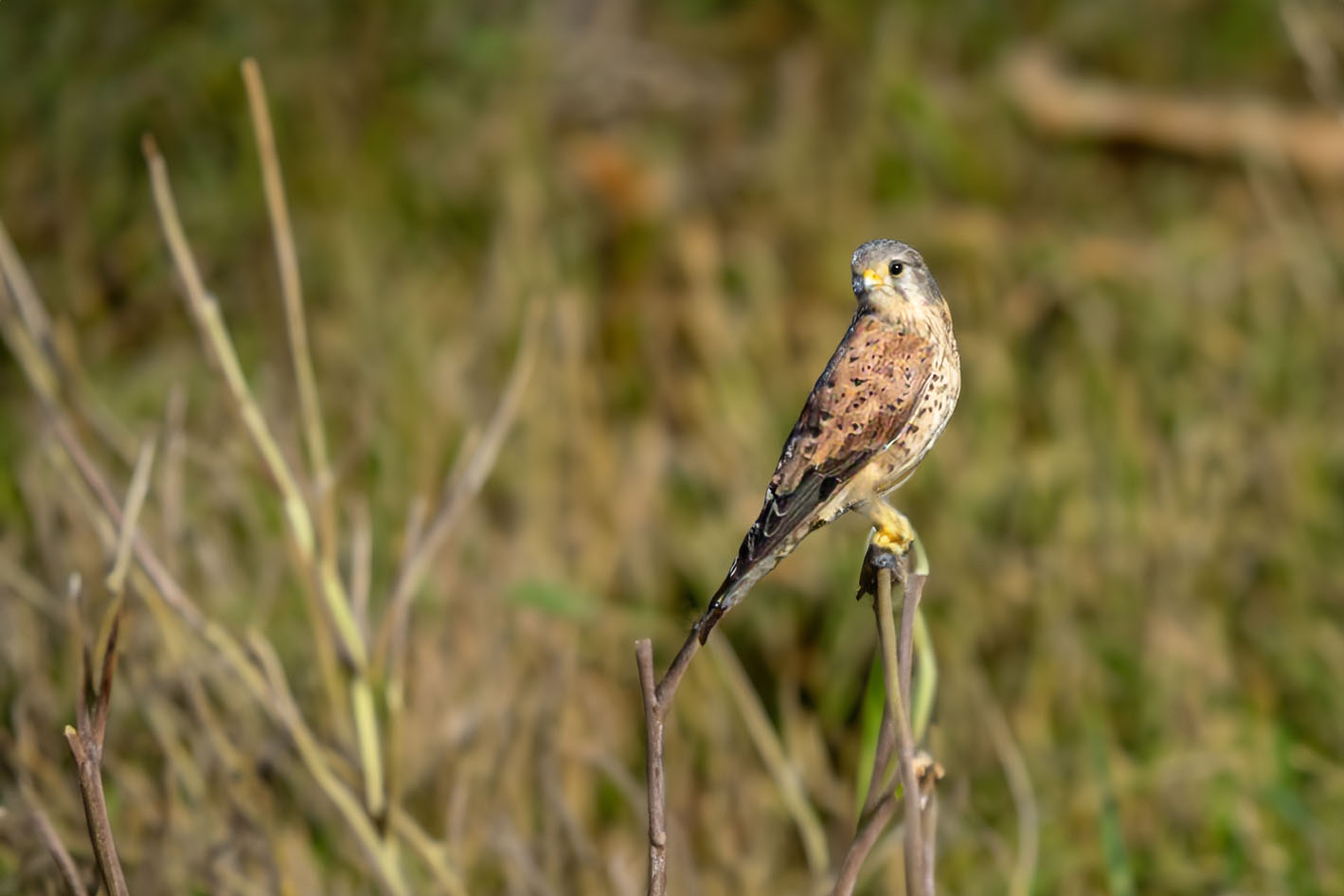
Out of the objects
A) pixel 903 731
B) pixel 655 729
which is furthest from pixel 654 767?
pixel 903 731

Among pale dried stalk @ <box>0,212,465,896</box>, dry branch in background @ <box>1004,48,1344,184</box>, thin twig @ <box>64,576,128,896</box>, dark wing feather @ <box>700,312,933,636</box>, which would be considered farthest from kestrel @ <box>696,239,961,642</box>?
dry branch in background @ <box>1004,48,1344,184</box>

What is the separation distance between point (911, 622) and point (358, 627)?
33.0 inches

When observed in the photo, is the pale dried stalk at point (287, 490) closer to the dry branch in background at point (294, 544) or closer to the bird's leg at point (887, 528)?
the dry branch in background at point (294, 544)

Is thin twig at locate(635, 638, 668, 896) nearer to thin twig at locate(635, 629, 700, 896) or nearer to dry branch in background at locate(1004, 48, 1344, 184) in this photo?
thin twig at locate(635, 629, 700, 896)

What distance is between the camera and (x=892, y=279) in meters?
0.78

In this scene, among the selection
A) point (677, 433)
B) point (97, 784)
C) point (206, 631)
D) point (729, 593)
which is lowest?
point (677, 433)

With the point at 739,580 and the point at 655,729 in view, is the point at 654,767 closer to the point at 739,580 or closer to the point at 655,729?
the point at 655,729

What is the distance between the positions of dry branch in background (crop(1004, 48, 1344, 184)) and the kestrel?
155 inches

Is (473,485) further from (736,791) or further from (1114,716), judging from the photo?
(1114,716)

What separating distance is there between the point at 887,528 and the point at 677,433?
268 cm

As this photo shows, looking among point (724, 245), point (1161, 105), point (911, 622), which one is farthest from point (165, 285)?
point (1161, 105)

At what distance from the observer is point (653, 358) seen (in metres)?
3.60

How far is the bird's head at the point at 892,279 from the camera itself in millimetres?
760

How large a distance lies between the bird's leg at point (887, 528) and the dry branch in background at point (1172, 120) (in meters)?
3.97
